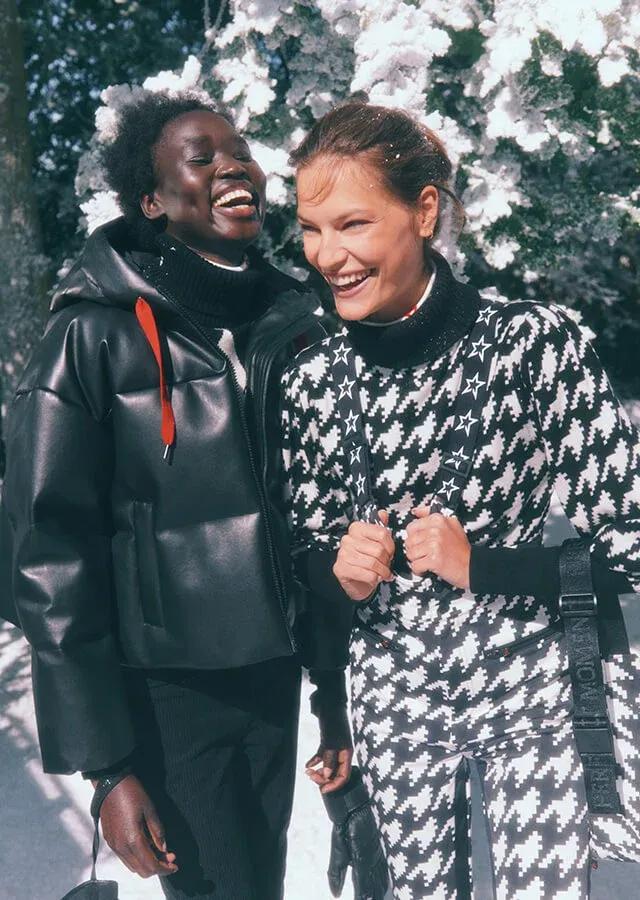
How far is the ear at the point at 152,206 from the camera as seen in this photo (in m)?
2.50

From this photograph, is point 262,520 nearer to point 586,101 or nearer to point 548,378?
point 548,378

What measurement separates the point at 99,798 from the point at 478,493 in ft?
3.75

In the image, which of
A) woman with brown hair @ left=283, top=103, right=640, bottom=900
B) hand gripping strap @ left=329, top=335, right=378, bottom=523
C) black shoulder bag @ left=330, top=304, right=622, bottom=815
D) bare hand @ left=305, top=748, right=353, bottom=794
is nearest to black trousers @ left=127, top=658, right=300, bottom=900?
bare hand @ left=305, top=748, right=353, bottom=794

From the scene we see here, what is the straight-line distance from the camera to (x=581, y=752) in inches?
82.2

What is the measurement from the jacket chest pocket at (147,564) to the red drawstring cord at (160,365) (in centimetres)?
16

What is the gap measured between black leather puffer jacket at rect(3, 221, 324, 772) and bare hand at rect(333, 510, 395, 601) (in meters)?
0.22

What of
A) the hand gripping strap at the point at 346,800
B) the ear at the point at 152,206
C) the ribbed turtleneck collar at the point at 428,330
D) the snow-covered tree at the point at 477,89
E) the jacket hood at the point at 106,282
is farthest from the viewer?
the snow-covered tree at the point at 477,89

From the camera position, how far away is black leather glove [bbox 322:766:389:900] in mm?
2549

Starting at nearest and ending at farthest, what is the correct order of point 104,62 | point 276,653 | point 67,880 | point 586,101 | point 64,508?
1. point 64,508
2. point 276,653
3. point 67,880
4. point 586,101
5. point 104,62

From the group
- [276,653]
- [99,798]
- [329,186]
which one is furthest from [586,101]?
[99,798]

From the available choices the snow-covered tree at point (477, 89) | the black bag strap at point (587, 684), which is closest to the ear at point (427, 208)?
the black bag strap at point (587, 684)

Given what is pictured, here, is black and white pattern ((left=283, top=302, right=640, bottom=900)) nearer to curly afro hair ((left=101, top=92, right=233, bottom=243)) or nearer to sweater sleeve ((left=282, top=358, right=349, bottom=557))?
sweater sleeve ((left=282, top=358, right=349, bottom=557))

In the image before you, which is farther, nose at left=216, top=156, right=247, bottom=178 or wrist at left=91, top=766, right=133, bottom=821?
nose at left=216, top=156, right=247, bottom=178

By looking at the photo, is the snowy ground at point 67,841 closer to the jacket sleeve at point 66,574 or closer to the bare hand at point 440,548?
the jacket sleeve at point 66,574
